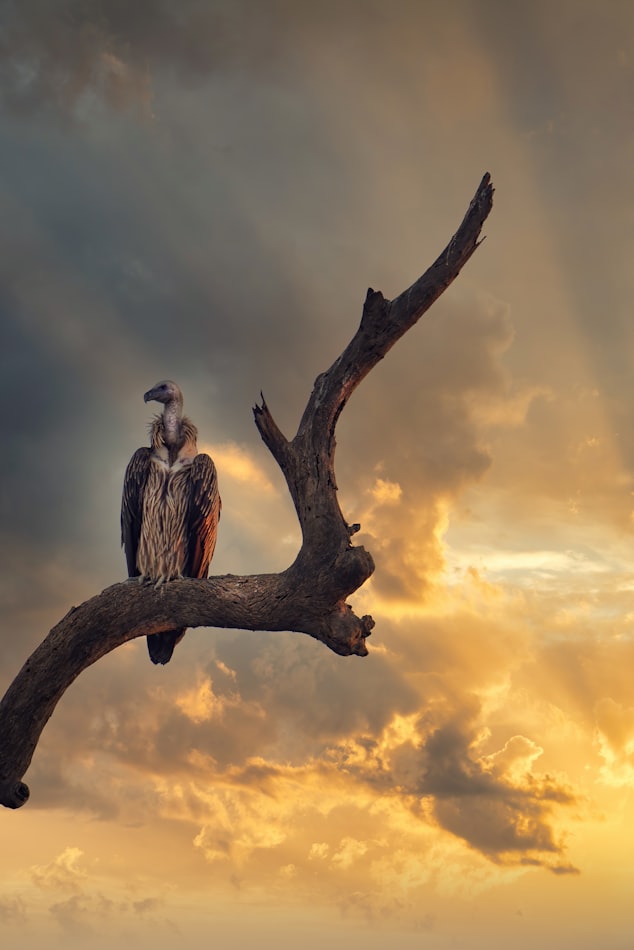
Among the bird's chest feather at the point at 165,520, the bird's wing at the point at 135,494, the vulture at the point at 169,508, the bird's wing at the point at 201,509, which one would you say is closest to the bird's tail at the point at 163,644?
the vulture at the point at 169,508

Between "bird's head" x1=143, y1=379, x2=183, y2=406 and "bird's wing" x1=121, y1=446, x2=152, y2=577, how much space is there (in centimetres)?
85

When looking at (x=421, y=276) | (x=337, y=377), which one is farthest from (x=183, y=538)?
(x=421, y=276)

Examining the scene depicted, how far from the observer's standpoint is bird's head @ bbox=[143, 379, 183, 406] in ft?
38.7

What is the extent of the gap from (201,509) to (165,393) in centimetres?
194

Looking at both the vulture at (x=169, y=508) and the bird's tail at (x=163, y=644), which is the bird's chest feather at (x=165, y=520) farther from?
the bird's tail at (x=163, y=644)

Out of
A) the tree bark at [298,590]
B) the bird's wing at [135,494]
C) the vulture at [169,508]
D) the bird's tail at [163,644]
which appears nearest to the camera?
the tree bark at [298,590]

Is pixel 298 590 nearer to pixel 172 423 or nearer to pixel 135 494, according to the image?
pixel 135 494

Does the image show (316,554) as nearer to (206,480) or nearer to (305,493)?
(305,493)

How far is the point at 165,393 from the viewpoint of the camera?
1183cm

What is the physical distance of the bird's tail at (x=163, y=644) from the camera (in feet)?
Answer: 34.6

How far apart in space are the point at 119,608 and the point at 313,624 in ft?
7.06

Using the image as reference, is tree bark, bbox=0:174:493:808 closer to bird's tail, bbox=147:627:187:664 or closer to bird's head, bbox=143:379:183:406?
bird's tail, bbox=147:627:187:664

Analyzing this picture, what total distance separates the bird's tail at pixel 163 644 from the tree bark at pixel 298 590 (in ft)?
3.66

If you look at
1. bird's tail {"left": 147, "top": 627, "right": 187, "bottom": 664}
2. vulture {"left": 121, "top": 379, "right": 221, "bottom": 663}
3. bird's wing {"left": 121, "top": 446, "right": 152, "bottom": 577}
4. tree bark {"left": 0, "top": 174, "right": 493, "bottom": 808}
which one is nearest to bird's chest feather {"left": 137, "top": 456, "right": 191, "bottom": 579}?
vulture {"left": 121, "top": 379, "right": 221, "bottom": 663}
